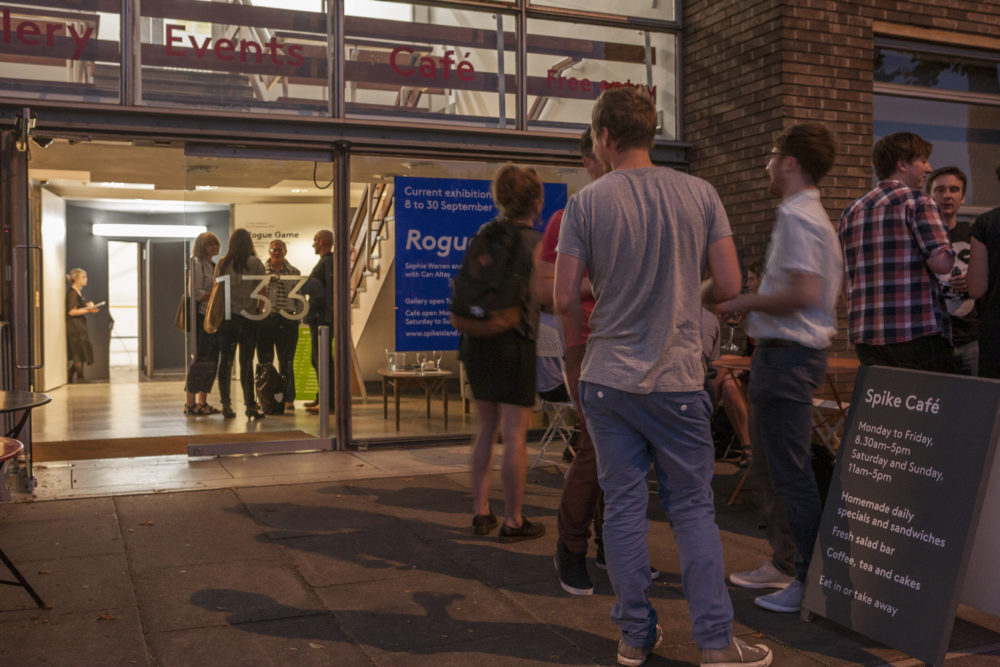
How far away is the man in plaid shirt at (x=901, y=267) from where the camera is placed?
12.6ft

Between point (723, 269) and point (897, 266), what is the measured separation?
1.20m

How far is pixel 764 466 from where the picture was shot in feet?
12.5

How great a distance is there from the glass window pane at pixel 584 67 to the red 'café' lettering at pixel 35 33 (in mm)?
3422

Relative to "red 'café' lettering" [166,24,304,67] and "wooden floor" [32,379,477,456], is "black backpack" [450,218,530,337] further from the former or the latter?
"red 'café' lettering" [166,24,304,67]

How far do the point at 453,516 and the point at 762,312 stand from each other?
2.47 m

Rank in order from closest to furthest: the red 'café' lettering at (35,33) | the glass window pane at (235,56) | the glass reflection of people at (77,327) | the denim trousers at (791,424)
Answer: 1. the denim trousers at (791,424)
2. the red 'café' lettering at (35,33)
3. the glass window pane at (235,56)
4. the glass reflection of people at (77,327)

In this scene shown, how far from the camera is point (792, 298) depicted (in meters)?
3.38

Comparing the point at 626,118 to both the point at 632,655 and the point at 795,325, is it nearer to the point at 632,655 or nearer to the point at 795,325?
the point at 795,325

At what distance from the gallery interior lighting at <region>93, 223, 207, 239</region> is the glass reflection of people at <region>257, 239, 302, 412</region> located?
30.3 feet

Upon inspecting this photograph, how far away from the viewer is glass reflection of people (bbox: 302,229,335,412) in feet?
24.6

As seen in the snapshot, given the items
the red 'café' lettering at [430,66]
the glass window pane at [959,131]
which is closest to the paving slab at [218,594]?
the red 'café' lettering at [430,66]

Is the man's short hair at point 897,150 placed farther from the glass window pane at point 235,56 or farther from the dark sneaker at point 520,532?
the glass window pane at point 235,56

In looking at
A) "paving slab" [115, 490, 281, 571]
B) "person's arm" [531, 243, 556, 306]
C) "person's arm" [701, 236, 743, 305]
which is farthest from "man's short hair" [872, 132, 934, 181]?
"paving slab" [115, 490, 281, 571]

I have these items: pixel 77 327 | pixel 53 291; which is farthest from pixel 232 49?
pixel 77 327
